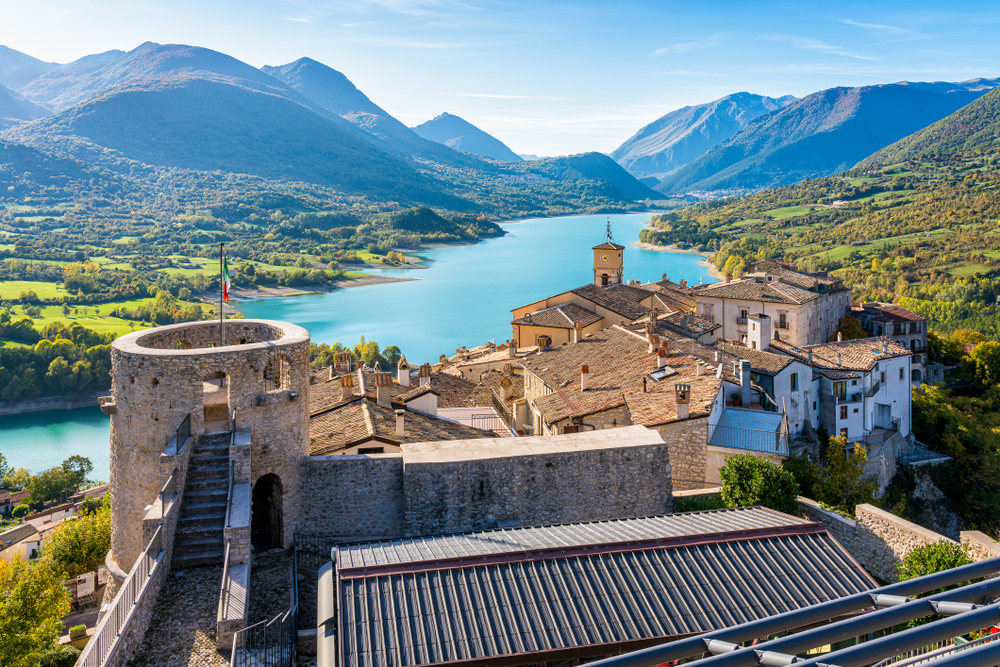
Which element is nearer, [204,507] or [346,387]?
[204,507]

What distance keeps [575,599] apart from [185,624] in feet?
18.4

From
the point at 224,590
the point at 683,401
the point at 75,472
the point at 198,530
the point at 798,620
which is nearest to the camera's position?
the point at 798,620

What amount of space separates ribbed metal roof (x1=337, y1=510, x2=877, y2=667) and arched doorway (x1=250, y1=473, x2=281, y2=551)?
4.03 metres

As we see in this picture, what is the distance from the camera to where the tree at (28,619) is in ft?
43.5

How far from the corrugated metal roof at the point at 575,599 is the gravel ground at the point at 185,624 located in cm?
233

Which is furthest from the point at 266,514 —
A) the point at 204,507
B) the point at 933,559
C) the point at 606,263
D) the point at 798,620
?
the point at 606,263

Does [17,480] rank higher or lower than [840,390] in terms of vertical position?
lower

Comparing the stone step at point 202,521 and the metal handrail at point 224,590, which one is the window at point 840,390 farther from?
the metal handrail at point 224,590

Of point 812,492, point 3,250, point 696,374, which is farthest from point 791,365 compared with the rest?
point 3,250

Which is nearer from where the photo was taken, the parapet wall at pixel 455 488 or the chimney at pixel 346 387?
the parapet wall at pixel 455 488

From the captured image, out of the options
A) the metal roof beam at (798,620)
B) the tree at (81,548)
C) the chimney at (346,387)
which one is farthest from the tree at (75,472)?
the metal roof beam at (798,620)

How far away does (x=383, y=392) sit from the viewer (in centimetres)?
2100

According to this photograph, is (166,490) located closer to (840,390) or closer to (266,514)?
(266,514)

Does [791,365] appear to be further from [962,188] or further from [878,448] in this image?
[962,188]
